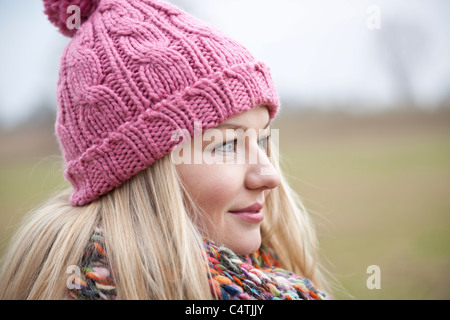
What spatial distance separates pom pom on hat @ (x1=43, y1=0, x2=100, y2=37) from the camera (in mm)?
1832

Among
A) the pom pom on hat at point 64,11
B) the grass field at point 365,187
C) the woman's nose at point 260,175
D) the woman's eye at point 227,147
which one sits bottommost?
the grass field at point 365,187

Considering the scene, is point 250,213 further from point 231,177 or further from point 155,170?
point 155,170

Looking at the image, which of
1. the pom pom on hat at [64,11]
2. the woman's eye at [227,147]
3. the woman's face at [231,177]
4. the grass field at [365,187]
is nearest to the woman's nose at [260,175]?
the woman's face at [231,177]

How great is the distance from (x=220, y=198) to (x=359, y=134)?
43.7 ft

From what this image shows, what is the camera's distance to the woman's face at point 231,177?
1571 millimetres

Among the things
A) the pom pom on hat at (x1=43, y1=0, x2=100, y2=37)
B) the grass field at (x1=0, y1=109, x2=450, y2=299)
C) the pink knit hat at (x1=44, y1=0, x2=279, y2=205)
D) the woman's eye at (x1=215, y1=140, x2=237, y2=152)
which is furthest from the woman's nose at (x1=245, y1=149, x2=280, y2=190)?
the pom pom on hat at (x1=43, y1=0, x2=100, y2=37)

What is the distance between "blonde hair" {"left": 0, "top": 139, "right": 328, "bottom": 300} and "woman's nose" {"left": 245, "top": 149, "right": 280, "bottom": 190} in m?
0.27

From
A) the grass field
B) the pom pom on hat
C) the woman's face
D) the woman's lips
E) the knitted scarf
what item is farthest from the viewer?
the grass field

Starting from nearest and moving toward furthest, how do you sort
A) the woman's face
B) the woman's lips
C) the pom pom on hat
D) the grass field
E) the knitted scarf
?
the knitted scarf
the woman's face
the woman's lips
the pom pom on hat
the grass field

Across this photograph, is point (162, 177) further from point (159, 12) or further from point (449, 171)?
point (449, 171)

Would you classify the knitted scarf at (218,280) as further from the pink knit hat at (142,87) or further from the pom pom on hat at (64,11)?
the pom pom on hat at (64,11)

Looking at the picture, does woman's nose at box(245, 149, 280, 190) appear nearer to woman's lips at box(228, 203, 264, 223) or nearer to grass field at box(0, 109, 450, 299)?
woman's lips at box(228, 203, 264, 223)

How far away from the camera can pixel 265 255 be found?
2105mm

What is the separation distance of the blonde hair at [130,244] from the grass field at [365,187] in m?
0.58
